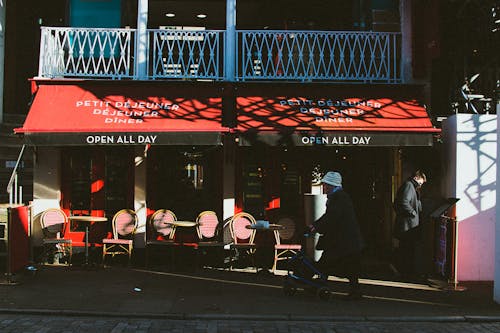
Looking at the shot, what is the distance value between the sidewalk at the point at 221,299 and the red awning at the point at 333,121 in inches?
96.8

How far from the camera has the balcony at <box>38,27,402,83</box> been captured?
1112 cm

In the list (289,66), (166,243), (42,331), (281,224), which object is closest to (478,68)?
(289,66)

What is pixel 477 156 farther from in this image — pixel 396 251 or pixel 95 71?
pixel 95 71

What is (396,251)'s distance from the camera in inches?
442

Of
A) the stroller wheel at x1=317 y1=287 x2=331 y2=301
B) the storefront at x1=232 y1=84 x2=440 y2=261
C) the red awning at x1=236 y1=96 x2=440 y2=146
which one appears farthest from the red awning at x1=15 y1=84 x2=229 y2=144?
the stroller wheel at x1=317 y1=287 x2=331 y2=301

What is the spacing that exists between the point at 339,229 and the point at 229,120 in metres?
3.41

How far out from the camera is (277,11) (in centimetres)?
1362

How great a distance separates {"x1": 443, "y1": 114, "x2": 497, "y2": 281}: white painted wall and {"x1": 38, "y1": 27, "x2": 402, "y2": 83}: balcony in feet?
7.15

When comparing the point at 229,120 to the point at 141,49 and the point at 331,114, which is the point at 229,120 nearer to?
the point at 331,114

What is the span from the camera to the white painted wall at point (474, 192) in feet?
31.8

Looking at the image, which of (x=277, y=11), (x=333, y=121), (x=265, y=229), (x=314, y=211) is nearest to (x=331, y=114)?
(x=333, y=121)

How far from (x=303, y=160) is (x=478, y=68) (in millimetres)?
3743

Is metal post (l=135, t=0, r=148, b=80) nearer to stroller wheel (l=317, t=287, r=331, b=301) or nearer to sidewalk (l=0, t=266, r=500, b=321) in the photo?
sidewalk (l=0, t=266, r=500, b=321)

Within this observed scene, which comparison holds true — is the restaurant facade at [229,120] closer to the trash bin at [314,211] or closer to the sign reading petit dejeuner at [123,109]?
the sign reading petit dejeuner at [123,109]
